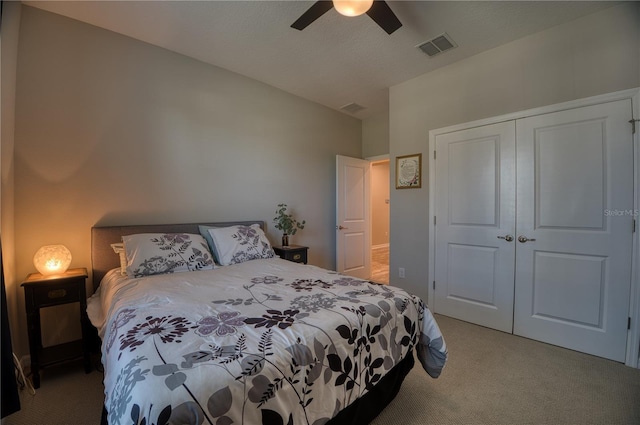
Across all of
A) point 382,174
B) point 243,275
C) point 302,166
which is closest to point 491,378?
point 243,275

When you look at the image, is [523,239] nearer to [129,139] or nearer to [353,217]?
[353,217]

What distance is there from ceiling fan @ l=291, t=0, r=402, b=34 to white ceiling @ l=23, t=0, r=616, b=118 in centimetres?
38

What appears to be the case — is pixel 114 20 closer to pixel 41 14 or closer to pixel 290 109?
pixel 41 14

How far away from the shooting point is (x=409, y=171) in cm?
343

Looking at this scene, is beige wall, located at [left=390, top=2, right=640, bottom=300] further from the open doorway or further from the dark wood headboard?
the open doorway

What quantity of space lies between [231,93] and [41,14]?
159 centimetres

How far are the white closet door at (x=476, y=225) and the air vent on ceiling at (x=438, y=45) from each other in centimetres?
88

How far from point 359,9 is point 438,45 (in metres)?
1.35

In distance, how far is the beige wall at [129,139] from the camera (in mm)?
2109

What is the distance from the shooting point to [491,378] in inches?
75.2

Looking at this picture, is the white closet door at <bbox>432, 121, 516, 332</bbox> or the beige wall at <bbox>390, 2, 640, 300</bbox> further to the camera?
the white closet door at <bbox>432, 121, 516, 332</bbox>

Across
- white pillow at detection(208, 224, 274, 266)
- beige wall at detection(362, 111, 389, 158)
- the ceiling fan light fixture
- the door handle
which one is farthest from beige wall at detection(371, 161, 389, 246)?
the ceiling fan light fixture

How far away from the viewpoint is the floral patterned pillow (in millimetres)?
2066

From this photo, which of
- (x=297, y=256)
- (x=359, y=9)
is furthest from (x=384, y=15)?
(x=297, y=256)
